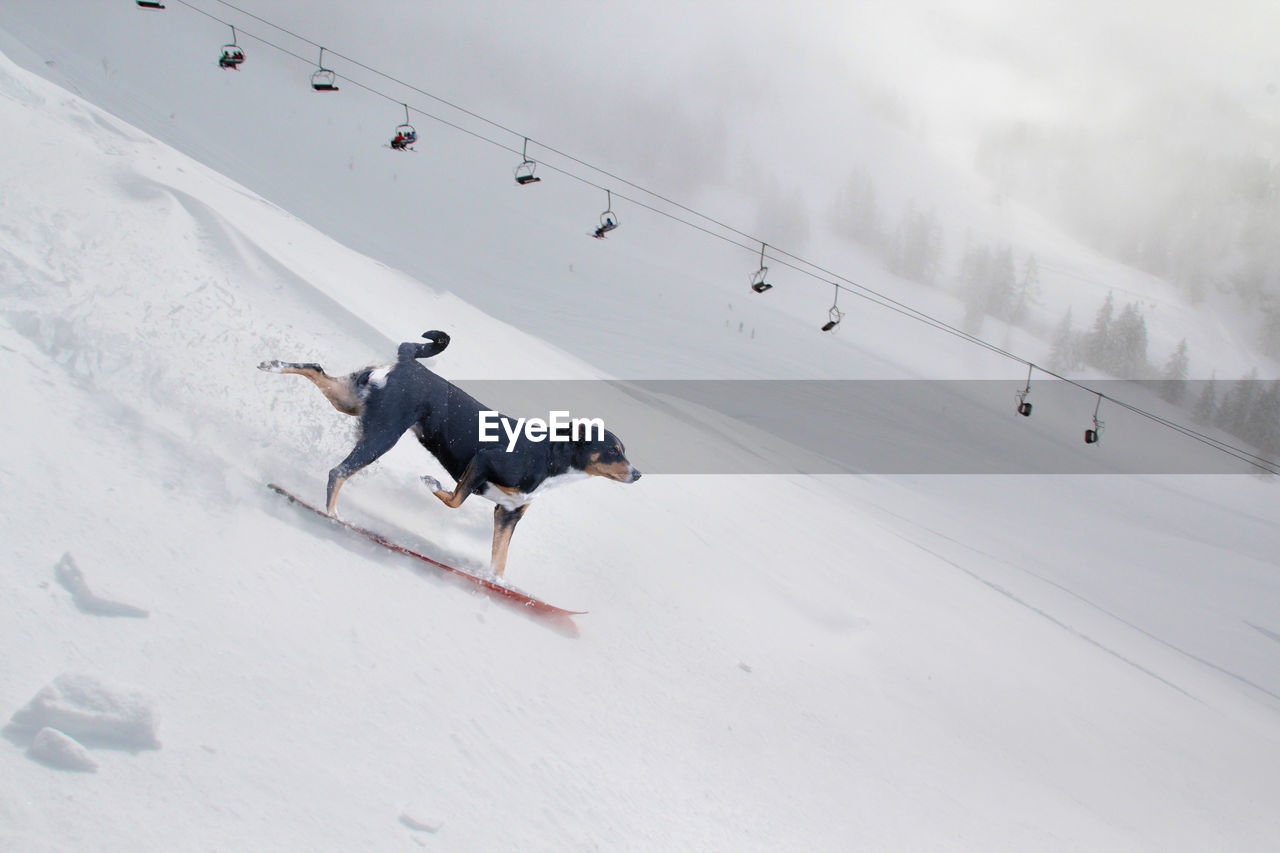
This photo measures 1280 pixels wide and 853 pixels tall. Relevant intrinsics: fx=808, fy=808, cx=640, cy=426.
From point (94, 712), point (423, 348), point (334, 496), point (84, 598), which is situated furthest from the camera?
point (423, 348)

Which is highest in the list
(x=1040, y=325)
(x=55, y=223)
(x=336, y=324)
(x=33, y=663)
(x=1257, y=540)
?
(x=1040, y=325)

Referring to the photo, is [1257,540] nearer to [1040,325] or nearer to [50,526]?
[50,526]

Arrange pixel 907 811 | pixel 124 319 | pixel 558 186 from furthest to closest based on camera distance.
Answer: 1. pixel 558 186
2. pixel 124 319
3. pixel 907 811

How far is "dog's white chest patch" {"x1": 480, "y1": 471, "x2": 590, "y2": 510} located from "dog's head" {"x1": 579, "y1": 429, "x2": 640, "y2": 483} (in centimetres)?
12

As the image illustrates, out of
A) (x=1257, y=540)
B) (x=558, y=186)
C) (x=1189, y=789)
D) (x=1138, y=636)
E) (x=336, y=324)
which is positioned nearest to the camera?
(x=1189, y=789)

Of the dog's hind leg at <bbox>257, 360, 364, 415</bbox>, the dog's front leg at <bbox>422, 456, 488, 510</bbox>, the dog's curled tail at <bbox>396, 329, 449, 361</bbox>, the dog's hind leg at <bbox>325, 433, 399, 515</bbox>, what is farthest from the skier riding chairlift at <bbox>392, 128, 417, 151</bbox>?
the dog's front leg at <bbox>422, 456, 488, 510</bbox>

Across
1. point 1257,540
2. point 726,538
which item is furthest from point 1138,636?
point 1257,540

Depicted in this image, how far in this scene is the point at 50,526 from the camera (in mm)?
4344

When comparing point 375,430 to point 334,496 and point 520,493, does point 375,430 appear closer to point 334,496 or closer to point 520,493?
point 334,496

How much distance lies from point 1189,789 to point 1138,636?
647cm

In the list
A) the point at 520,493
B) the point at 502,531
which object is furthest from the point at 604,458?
the point at 502,531

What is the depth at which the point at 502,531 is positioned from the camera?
6.47 m

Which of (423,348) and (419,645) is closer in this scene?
(419,645)

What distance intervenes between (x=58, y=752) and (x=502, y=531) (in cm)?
362
